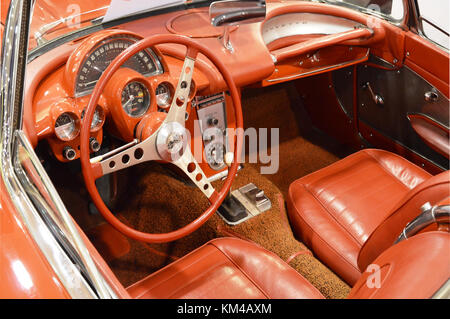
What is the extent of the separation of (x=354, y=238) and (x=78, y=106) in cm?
96

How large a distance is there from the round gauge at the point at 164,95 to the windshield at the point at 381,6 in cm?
105

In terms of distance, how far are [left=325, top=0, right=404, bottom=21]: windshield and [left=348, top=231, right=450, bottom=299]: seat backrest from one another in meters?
1.22

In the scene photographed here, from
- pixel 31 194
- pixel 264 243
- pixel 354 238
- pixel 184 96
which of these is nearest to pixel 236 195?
pixel 264 243

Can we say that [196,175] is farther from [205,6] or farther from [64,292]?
[205,6]

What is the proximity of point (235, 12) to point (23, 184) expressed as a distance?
0.80 m

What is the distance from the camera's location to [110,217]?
3.95ft

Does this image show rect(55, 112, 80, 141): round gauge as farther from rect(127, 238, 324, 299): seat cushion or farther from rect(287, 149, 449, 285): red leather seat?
rect(287, 149, 449, 285): red leather seat

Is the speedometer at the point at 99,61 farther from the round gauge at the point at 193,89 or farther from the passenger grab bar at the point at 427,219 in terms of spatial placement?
the passenger grab bar at the point at 427,219

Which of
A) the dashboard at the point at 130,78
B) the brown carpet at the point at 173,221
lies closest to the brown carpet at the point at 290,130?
the brown carpet at the point at 173,221

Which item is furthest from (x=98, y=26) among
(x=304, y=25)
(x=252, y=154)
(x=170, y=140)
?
(x=252, y=154)

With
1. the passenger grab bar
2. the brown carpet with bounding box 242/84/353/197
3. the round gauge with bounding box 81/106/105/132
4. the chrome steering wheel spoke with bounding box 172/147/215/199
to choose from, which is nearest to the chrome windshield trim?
the round gauge with bounding box 81/106/105/132

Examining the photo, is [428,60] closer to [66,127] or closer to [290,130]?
[290,130]

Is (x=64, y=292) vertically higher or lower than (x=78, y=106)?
lower


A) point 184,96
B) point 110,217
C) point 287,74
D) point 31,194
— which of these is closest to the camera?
point 31,194
